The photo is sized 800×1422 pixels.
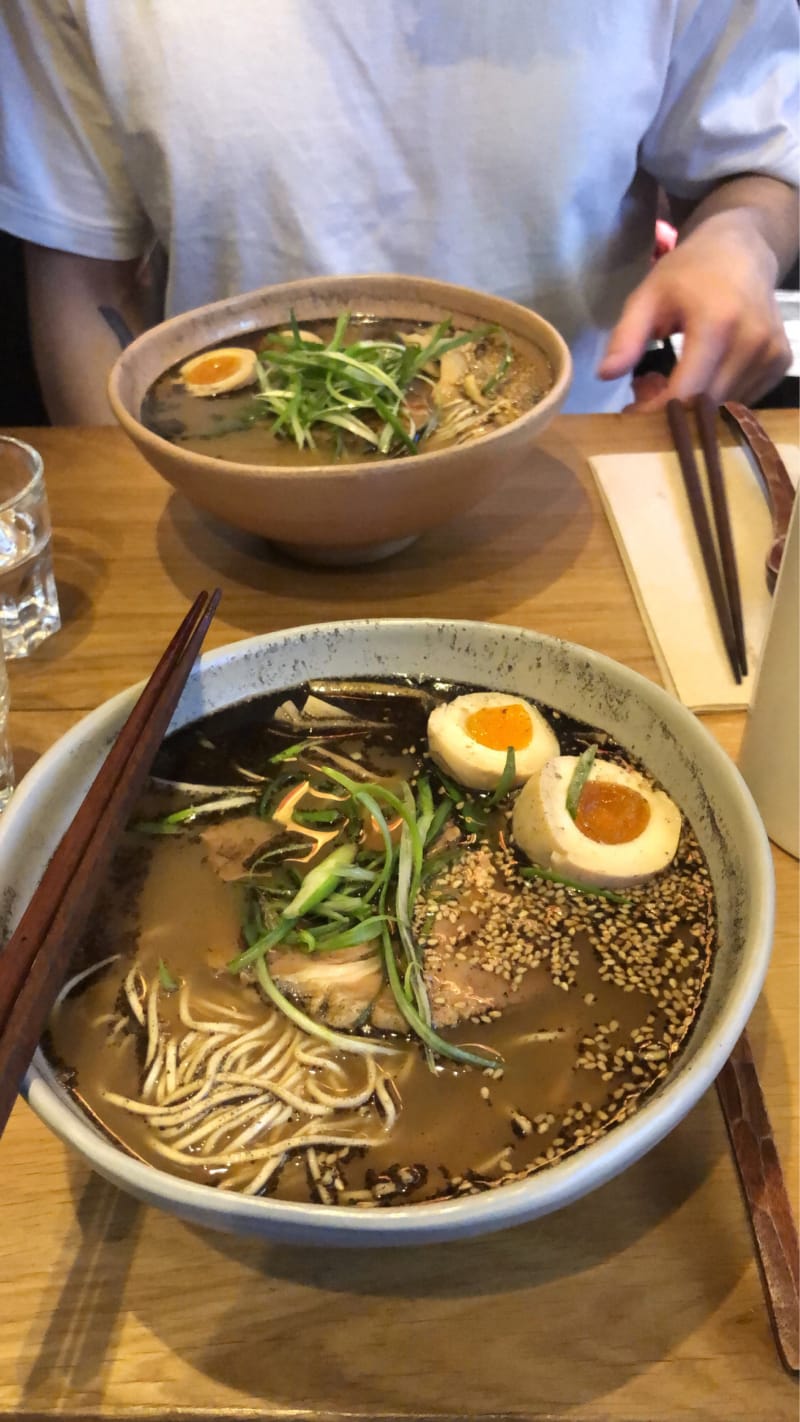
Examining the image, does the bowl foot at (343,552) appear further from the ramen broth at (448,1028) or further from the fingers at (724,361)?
the fingers at (724,361)

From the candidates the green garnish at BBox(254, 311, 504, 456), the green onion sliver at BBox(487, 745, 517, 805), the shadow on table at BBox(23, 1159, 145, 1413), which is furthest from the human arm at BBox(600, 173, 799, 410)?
the shadow on table at BBox(23, 1159, 145, 1413)

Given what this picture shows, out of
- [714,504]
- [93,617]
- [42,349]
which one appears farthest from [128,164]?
[714,504]

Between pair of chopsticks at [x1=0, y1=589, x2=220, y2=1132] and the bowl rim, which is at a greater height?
the bowl rim

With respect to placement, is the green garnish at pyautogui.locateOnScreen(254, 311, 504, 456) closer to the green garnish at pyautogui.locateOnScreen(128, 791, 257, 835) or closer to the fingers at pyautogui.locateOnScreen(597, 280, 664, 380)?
the fingers at pyautogui.locateOnScreen(597, 280, 664, 380)

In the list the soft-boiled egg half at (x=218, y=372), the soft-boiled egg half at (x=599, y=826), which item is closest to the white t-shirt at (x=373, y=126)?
the soft-boiled egg half at (x=218, y=372)

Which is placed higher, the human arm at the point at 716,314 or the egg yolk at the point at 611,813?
the human arm at the point at 716,314

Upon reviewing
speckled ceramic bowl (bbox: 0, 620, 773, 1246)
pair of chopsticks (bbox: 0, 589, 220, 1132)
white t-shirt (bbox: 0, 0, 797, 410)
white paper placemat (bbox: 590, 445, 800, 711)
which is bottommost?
white paper placemat (bbox: 590, 445, 800, 711)
